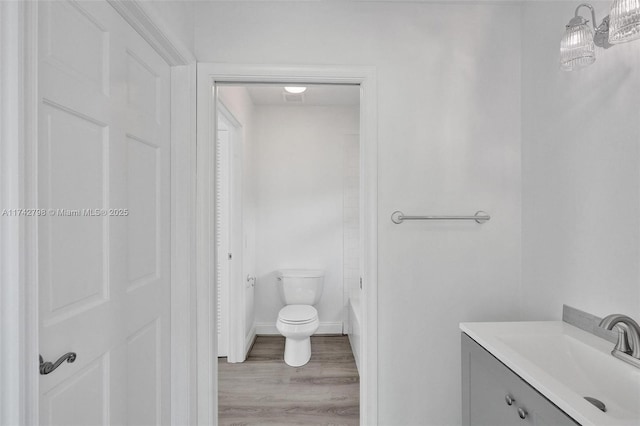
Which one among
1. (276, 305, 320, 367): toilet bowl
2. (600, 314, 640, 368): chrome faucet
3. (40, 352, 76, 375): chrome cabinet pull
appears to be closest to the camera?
(40, 352, 76, 375): chrome cabinet pull

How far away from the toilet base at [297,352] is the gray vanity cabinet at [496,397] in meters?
1.64

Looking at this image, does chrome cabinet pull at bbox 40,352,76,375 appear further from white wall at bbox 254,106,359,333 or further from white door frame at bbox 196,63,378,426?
white wall at bbox 254,106,359,333

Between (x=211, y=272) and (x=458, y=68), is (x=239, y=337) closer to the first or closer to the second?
(x=211, y=272)

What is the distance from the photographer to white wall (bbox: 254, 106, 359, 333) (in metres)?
3.68

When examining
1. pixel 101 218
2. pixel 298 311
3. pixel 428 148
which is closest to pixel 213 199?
pixel 101 218

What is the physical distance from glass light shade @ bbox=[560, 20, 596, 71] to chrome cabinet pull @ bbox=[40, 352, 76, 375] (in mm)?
1830

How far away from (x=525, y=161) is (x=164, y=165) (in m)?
1.76

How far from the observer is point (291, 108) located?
3678 mm

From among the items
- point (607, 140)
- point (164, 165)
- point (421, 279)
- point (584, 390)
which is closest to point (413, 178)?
point (421, 279)

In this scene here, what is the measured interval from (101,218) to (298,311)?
2.17m

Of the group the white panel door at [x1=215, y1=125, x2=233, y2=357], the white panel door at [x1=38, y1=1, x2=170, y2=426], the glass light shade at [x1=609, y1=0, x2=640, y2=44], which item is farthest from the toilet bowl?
the glass light shade at [x1=609, y1=0, x2=640, y2=44]

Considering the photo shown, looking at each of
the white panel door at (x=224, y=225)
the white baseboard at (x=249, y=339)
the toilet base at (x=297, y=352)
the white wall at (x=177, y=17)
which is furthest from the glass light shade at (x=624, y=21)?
the white baseboard at (x=249, y=339)

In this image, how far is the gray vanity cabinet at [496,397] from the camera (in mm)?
1037
